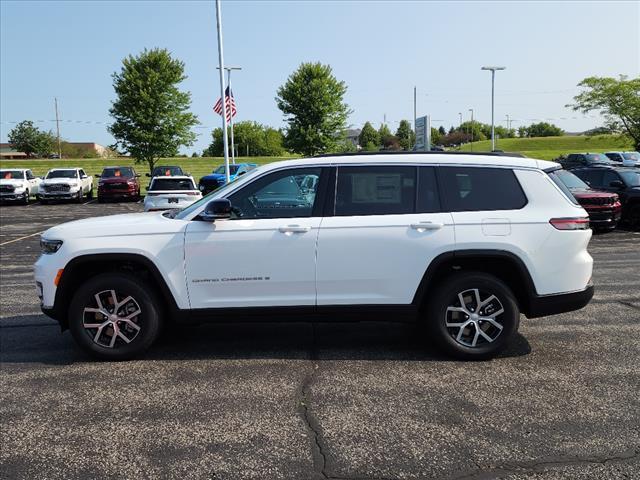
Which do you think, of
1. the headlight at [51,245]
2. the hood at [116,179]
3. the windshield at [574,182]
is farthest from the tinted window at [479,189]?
the hood at [116,179]

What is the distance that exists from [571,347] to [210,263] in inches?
135

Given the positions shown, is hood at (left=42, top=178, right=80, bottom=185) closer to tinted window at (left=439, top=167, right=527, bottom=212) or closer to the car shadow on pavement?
the car shadow on pavement

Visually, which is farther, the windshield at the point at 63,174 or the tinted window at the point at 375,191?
the windshield at the point at 63,174

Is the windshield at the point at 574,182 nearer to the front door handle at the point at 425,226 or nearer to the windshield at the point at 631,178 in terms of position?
the windshield at the point at 631,178

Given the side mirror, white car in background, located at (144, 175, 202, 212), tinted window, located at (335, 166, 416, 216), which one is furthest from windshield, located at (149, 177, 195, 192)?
tinted window, located at (335, 166, 416, 216)

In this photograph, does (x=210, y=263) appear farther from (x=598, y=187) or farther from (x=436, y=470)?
(x=598, y=187)

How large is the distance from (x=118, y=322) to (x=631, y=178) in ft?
48.7

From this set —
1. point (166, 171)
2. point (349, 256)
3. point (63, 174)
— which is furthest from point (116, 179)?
point (349, 256)

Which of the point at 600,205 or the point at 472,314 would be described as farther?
the point at 600,205

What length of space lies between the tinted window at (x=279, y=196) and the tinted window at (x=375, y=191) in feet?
0.83

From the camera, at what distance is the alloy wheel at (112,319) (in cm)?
494

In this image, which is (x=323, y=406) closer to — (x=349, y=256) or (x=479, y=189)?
(x=349, y=256)

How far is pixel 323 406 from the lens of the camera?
13.3 feet

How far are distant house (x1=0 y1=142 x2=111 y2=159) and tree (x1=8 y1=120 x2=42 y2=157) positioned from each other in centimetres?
571
